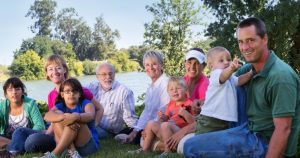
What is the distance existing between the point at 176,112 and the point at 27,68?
36025 mm

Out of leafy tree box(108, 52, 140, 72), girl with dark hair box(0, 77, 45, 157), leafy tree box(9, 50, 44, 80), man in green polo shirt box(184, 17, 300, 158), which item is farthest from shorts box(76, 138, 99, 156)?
leafy tree box(9, 50, 44, 80)

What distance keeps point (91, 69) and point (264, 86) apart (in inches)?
1510

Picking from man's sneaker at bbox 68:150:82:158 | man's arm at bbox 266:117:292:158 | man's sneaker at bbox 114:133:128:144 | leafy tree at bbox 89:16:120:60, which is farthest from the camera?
leafy tree at bbox 89:16:120:60

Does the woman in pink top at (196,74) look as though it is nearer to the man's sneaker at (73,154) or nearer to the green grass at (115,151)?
the green grass at (115,151)

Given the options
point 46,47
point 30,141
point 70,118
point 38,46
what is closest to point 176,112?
point 70,118

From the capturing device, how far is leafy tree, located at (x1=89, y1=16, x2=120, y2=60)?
2275 inches

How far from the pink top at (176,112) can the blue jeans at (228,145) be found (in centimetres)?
139

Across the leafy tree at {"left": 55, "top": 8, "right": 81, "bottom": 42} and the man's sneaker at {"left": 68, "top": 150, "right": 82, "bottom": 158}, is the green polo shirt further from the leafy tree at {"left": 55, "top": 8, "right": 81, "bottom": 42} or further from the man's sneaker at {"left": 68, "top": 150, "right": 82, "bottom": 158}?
the leafy tree at {"left": 55, "top": 8, "right": 81, "bottom": 42}

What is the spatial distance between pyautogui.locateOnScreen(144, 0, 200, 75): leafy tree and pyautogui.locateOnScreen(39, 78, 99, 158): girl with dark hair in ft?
26.5

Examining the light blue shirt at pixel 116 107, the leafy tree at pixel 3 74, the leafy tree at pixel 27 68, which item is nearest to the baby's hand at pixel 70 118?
the light blue shirt at pixel 116 107

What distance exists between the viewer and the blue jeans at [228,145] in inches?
132

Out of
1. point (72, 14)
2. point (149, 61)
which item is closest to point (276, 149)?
point (149, 61)

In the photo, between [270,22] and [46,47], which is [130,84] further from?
[46,47]

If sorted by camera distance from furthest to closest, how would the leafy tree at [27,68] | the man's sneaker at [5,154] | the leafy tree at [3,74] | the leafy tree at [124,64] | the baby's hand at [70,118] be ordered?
Result: the leafy tree at [27,68] < the leafy tree at [124,64] < the leafy tree at [3,74] < the man's sneaker at [5,154] < the baby's hand at [70,118]
